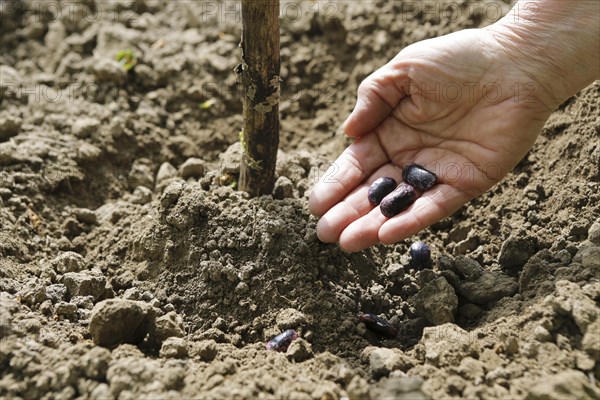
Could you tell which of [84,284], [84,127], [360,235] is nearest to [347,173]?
[360,235]

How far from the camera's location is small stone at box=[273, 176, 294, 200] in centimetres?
380

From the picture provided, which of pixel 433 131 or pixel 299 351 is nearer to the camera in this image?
pixel 299 351

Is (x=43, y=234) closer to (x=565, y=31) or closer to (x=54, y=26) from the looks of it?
(x=54, y=26)

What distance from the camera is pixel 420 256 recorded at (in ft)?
11.7

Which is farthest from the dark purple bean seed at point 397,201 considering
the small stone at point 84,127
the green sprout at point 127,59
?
the green sprout at point 127,59

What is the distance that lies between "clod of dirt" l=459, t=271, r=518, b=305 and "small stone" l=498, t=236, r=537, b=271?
118 millimetres

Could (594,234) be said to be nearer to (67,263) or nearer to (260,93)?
(260,93)

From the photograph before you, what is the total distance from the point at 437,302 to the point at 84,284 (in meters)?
1.92

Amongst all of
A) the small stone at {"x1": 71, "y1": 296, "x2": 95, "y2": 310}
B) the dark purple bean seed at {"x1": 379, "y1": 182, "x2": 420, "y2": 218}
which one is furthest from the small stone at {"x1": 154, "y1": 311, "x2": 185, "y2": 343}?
the dark purple bean seed at {"x1": 379, "y1": 182, "x2": 420, "y2": 218}

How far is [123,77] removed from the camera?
496cm

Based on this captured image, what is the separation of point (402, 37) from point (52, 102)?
2.97 m

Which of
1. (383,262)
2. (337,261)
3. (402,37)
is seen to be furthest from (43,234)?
(402,37)

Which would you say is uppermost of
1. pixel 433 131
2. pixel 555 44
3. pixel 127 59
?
pixel 555 44

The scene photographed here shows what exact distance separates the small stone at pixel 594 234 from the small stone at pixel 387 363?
1.20 m
